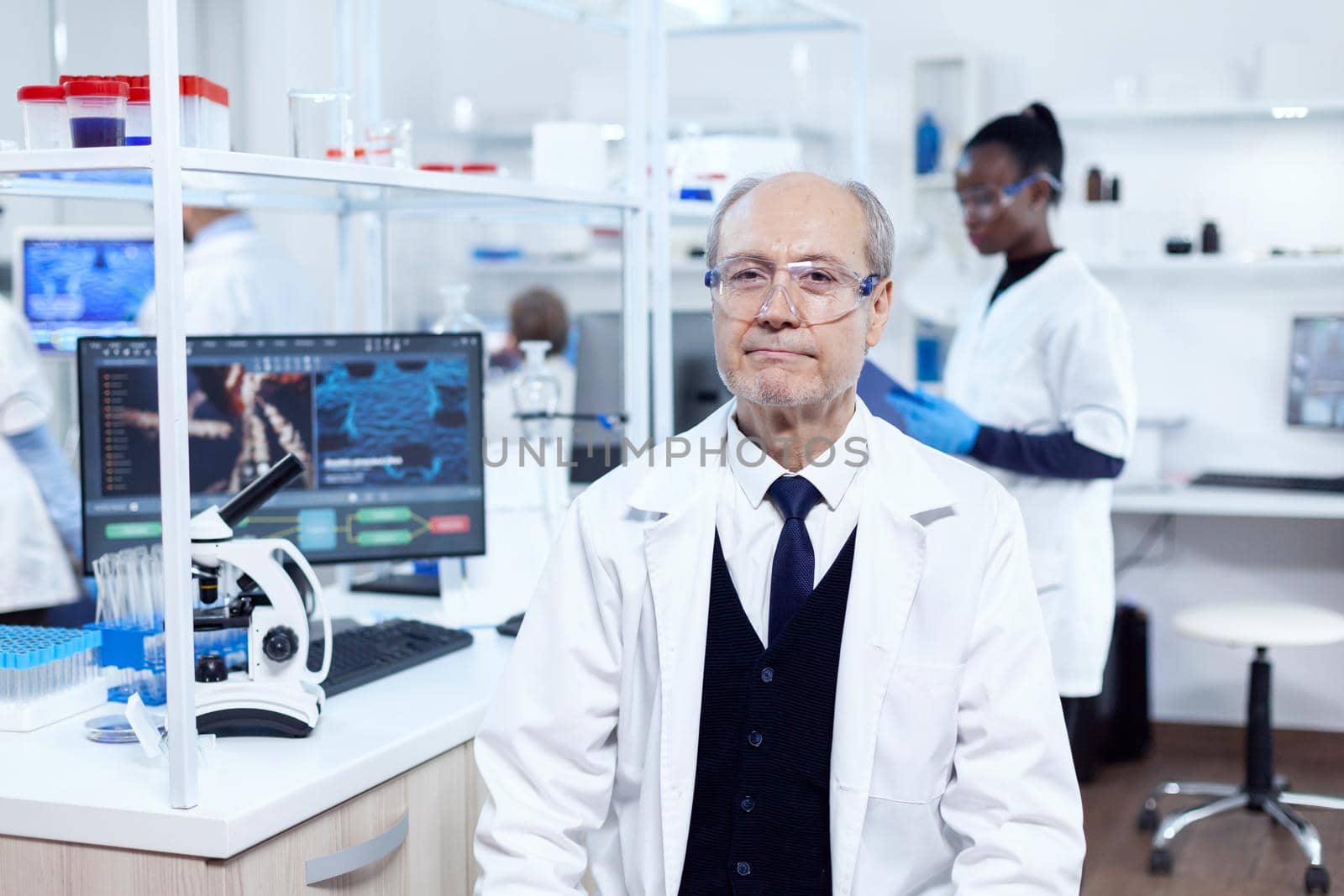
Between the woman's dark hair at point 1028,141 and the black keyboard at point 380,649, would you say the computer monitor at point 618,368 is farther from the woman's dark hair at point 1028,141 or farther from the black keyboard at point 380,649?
the woman's dark hair at point 1028,141

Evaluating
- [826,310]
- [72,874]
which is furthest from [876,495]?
[72,874]

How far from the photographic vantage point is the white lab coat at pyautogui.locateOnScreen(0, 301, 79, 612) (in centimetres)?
206

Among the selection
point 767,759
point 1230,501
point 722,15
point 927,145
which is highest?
point 722,15

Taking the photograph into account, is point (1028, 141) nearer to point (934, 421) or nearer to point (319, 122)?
point (934, 421)

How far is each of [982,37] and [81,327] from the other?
3145 millimetres

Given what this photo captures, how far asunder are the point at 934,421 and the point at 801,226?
1.19 meters

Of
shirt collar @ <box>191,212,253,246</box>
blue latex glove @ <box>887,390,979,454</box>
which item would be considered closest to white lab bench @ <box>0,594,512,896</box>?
blue latex glove @ <box>887,390,979,454</box>

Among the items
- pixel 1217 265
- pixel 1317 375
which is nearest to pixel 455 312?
pixel 1217 265

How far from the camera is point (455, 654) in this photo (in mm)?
2020

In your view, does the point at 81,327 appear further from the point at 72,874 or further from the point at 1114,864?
the point at 1114,864

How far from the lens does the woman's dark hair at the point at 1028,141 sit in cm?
287

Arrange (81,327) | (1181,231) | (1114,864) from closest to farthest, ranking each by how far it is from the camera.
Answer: (81,327) → (1114,864) → (1181,231)

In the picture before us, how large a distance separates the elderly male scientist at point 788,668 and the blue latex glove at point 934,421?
1.06 meters

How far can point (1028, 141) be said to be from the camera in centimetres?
288
